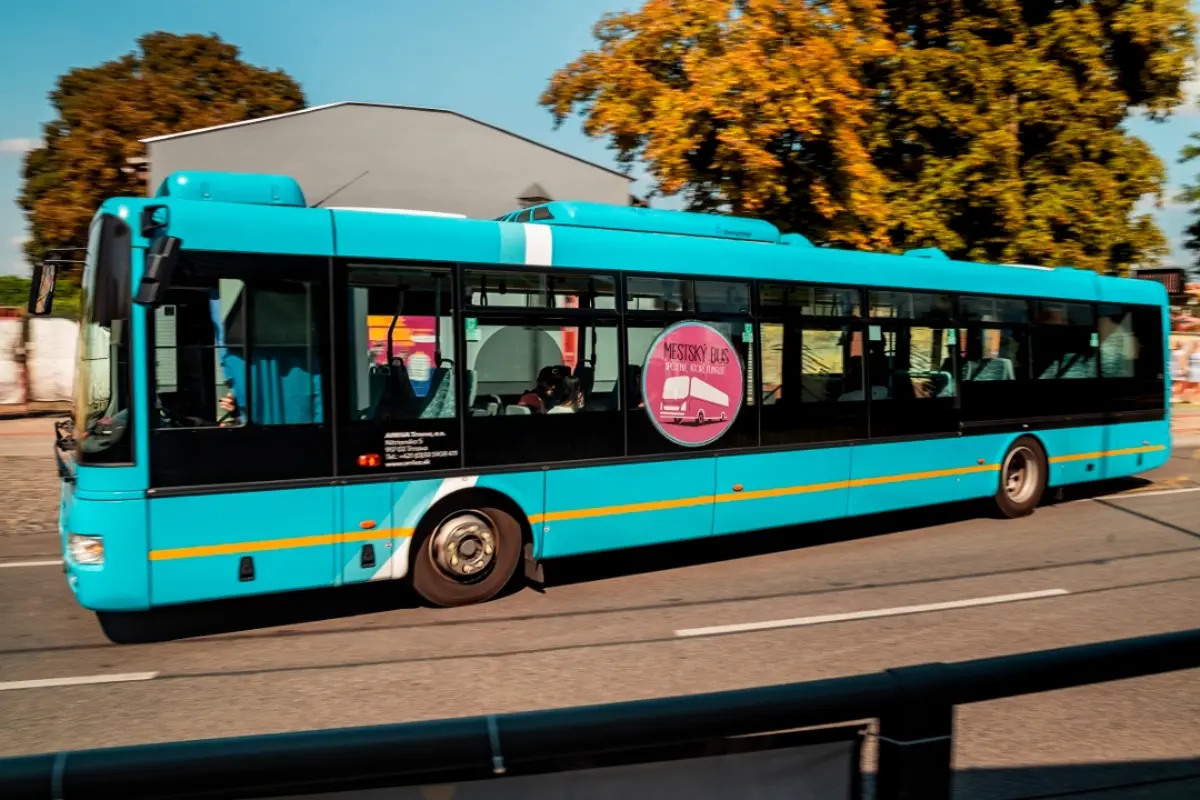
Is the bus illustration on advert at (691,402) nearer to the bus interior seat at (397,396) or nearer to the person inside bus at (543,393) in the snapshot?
the person inside bus at (543,393)

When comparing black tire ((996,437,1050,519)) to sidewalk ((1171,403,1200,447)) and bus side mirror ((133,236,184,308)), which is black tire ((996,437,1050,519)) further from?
sidewalk ((1171,403,1200,447))

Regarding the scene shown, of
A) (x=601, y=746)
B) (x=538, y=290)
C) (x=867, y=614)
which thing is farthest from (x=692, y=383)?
(x=601, y=746)

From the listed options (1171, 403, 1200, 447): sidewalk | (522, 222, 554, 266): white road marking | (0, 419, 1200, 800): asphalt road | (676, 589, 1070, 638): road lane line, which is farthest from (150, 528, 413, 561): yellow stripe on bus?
(1171, 403, 1200, 447): sidewalk

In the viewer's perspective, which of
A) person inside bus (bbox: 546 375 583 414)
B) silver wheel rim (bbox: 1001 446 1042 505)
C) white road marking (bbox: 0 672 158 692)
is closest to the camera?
white road marking (bbox: 0 672 158 692)

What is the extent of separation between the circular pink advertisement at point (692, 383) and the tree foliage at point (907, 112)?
7.87 metres

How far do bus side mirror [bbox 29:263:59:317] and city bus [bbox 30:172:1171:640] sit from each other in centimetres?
3

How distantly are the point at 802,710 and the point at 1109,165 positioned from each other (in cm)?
2108

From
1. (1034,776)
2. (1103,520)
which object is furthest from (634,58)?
(1034,776)

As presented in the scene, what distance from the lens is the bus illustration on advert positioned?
8.88 meters

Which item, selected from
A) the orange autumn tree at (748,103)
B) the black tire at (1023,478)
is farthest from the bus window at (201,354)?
the orange autumn tree at (748,103)

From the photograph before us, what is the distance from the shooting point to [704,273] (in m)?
9.16

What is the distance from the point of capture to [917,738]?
186 centimetres

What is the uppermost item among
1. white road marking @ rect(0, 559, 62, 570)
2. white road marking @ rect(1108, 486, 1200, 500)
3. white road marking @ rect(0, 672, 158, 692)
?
white road marking @ rect(0, 559, 62, 570)

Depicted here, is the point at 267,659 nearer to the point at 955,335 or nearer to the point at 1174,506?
the point at 955,335
